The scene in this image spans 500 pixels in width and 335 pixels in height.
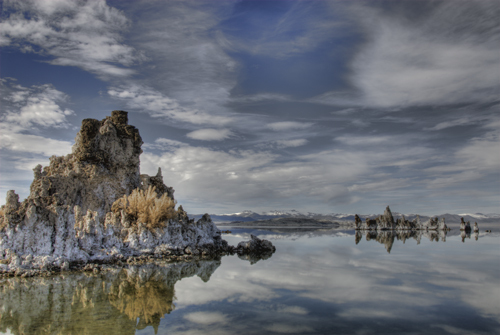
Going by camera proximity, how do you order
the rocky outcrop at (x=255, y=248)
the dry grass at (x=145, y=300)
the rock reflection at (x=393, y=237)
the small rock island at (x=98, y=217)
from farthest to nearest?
the rock reflection at (x=393, y=237)
the rocky outcrop at (x=255, y=248)
the small rock island at (x=98, y=217)
the dry grass at (x=145, y=300)

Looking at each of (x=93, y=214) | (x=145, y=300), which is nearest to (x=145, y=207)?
(x=93, y=214)

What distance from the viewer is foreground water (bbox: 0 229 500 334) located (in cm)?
594

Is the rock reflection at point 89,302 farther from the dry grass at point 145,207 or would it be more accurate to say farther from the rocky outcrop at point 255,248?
the rocky outcrop at point 255,248

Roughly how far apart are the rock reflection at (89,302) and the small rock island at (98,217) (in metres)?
2.08

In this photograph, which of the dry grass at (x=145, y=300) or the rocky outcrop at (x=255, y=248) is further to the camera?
the rocky outcrop at (x=255, y=248)

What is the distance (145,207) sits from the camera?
48.9 feet

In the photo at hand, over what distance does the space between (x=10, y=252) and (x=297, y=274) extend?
9970mm

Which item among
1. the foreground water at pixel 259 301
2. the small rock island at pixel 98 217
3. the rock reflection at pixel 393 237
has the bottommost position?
the rock reflection at pixel 393 237

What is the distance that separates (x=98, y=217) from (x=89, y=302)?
696 cm

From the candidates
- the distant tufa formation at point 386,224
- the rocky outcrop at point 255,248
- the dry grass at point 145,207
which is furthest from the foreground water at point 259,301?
the distant tufa formation at point 386,224

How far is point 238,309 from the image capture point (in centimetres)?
699

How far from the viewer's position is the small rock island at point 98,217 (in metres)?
11.7

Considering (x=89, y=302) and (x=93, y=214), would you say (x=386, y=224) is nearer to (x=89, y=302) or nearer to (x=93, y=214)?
(x=93, y=214)

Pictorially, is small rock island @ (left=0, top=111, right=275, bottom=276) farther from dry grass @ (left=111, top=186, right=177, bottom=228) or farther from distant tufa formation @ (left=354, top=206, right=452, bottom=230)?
distant tufa formation @ (left=354, top=206, right=452, bottom=230)
